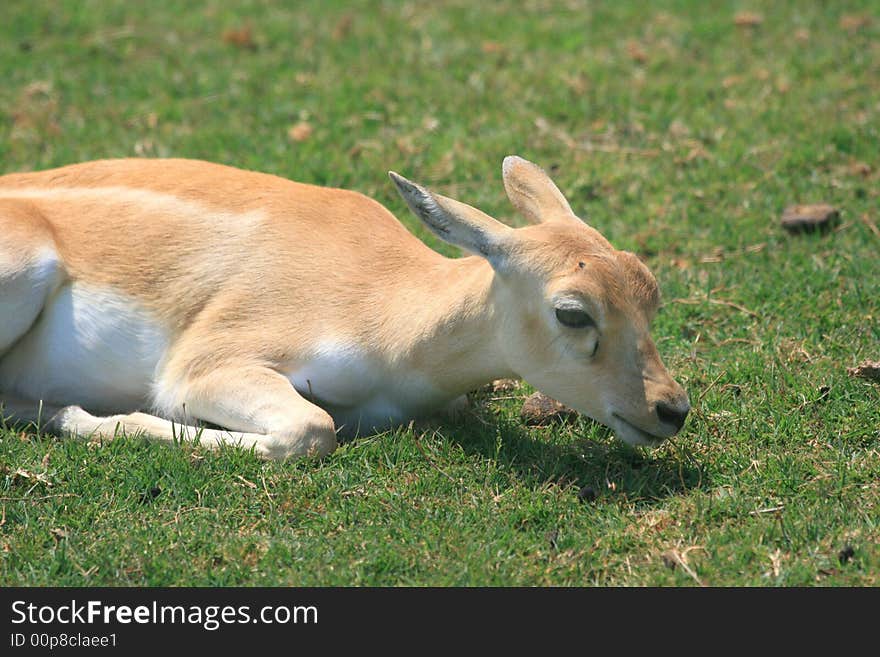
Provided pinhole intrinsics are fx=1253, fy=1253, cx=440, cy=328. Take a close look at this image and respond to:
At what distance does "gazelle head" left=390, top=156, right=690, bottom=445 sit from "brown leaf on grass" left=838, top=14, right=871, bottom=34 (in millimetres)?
6215

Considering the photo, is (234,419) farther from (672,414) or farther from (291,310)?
(672,414)

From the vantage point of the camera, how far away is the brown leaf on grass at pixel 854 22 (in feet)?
35.9

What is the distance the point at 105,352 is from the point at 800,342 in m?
3.74

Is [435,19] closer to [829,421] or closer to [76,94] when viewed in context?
[76,94]

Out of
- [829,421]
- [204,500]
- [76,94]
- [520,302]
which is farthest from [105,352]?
[76,94]

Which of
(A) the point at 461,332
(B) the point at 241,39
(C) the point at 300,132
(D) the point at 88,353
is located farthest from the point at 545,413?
(B) the point at 241,39

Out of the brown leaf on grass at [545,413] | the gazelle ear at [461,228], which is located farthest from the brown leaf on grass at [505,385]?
the gazelle ear at [461,228]

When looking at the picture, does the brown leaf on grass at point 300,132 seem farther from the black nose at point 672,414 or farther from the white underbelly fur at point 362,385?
the black nose at point 672,414

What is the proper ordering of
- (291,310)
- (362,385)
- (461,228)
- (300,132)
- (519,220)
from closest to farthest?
1. (461,228)
2. (362,385)
3. (291,310)
4. (519,220)
5. (300,132)

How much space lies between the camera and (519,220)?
8445 millimetres

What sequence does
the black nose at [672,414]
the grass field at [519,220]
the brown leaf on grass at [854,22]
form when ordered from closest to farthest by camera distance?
the grass field at [519,220], the black nose at [672,414], the brown leaf on grass at [854,22]

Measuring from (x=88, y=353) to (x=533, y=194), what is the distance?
8.01 ft

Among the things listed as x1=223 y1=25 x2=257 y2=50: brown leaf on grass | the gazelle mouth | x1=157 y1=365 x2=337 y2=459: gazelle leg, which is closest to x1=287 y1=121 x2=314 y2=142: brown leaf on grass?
x1=223 y1=25 x2=257 y2=50: brown leaf on grass

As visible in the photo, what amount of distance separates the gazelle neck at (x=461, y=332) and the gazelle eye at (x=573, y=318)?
1.24 feet
